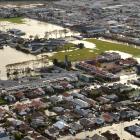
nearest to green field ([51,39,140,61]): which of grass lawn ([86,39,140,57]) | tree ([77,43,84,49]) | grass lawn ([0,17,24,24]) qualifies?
grass lawn ([86,39,140,57])

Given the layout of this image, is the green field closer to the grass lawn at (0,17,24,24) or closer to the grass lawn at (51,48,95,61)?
the grass lawn at (51,48,95,61)

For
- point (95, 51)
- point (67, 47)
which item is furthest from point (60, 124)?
point (67, 47)

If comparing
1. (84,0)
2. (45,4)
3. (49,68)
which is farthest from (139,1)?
(49,68)

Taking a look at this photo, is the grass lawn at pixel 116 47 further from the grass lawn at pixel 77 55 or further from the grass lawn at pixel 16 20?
the grass lawn at pixel 16 20

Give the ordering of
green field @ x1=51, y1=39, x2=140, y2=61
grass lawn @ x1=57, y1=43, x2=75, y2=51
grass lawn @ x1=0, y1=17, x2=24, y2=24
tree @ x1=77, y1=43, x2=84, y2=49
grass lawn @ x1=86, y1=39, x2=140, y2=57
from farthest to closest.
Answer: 1. grass lawn @ x1=0, y1=17, x2=24, y2=24
2. tree @ x1=77, y1=43, x2=84, y2=49
3. grass lawn @ x1=57, y1=43, x2=75, y2=51
4. grass lawn @ x1=86, y1=39, x2=140, y2=57
5. green field @ x1=51, y1=39, x2=140, y2=61

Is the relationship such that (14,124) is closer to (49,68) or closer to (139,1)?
(49,68)

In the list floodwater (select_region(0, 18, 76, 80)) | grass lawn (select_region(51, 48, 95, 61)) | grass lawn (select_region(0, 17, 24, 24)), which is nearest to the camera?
floodwater (select_region(0, 18, 76, 80))

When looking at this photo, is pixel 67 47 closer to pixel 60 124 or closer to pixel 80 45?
pixel 80 45

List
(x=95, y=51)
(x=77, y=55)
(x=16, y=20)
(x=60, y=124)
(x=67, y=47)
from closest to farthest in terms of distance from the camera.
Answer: (x=60, y=124) < (x=77, y=55) < (x=95, y=51) < (x=67, y=47) < (x=16, y=20)

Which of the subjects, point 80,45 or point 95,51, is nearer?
point 95,51
